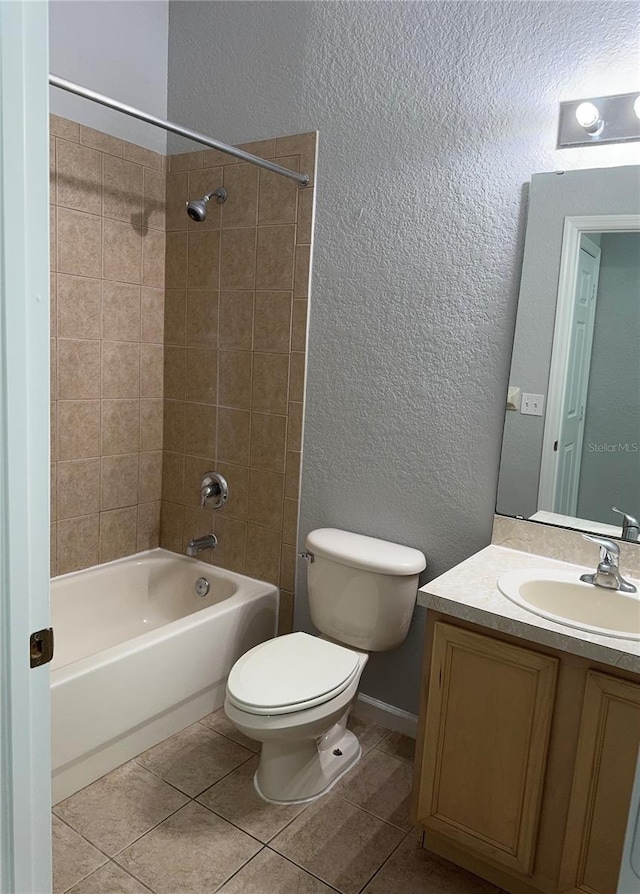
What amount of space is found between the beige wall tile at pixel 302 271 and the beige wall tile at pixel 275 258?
28mm

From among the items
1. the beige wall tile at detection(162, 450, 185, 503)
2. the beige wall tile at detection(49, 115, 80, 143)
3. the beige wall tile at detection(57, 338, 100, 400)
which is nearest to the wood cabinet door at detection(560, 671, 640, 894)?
the beige wall tile at detection(162, 450, 185, 503)

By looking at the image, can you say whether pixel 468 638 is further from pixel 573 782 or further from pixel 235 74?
pixel 235 74

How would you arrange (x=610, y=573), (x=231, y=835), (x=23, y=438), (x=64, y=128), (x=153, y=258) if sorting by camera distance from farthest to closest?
(x=153, y=258)
(x=64, y=128)
(x=231, y=835)
(x=610, y=573)
(x=23, y=438)

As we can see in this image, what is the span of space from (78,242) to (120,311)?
32cm

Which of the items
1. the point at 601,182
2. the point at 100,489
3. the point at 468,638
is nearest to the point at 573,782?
the point at 468,638

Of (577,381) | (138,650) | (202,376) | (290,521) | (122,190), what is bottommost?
(138,650)

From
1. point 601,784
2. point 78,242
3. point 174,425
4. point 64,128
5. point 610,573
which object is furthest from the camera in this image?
point 174,425

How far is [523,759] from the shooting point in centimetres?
169

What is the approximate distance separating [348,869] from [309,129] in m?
2.41

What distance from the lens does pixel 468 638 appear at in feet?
5.71

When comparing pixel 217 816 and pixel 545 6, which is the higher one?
pixel 545 6

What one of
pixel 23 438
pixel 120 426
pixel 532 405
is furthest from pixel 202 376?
pixel 23 438

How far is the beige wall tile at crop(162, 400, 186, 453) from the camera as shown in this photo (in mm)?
3027

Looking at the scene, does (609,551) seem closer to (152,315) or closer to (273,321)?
(273,321)
